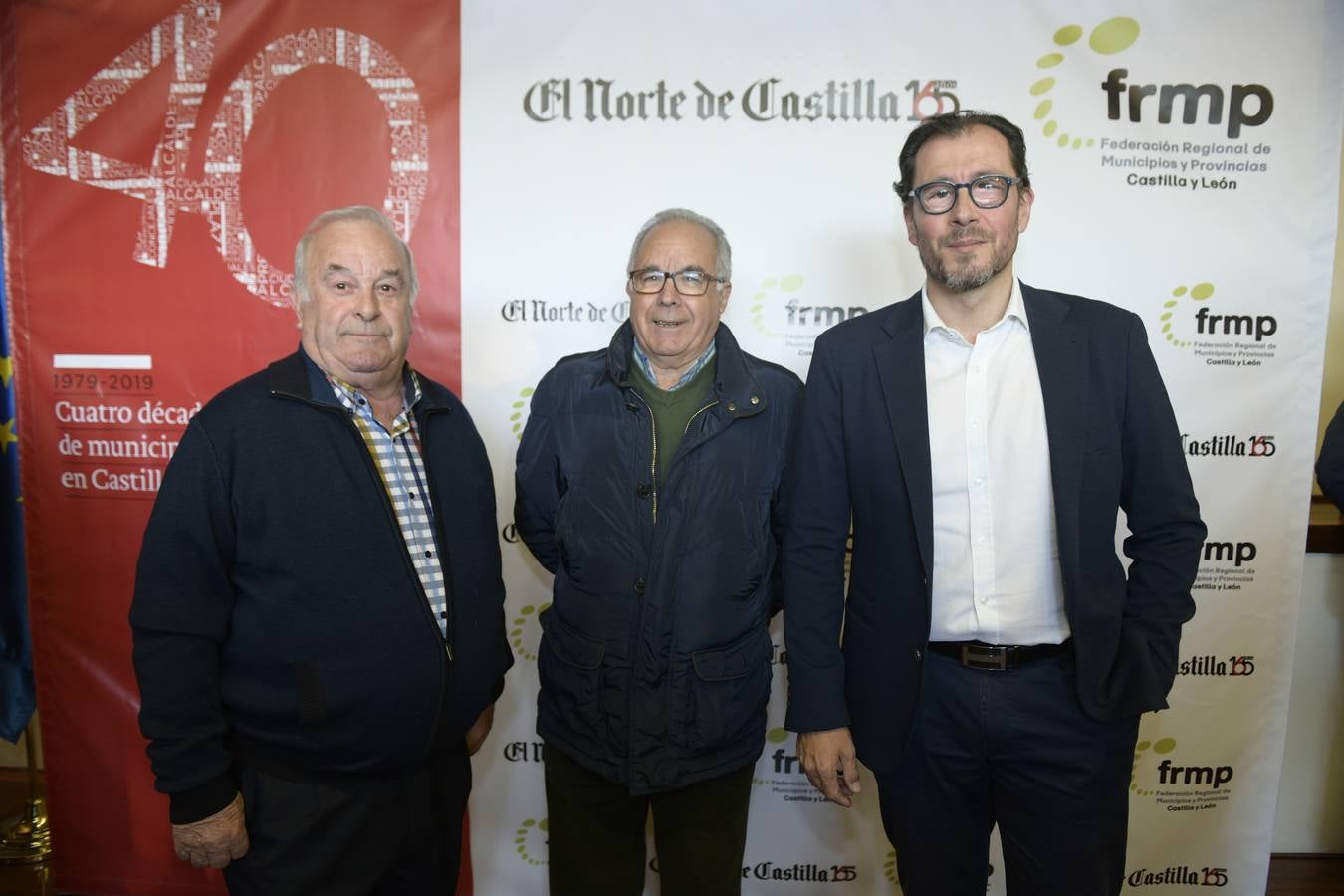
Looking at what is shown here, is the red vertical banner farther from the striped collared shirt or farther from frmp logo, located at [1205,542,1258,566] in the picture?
frmp logo, located at [1205,542,1258,566]

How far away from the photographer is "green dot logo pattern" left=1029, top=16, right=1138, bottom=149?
2107 mm

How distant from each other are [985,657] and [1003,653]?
0.03 metres

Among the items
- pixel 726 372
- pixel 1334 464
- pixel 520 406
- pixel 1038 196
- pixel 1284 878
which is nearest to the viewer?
pixel 726 372

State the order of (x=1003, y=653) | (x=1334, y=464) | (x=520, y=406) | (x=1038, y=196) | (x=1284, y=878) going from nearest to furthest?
(x=1003, y=653) → (x=1334, y=464) → (x=1038, y=196) → (x=520, y=406) → (x=1284, y=878)

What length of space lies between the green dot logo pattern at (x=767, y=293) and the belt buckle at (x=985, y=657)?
3.72 ft

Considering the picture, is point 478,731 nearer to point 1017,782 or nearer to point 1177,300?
point 1017,782

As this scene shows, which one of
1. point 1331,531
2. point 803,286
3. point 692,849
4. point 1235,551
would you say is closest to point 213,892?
point 692,849

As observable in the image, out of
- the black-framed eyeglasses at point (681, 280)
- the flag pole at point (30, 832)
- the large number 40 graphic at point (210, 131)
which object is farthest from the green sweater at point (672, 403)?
the flag pole at point (30, 832)

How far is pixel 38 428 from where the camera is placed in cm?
237

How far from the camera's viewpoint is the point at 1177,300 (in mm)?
2184

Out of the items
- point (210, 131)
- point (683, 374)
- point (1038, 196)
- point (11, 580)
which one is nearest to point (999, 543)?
point (683, 374)

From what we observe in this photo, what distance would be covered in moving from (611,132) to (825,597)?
1.51 metres

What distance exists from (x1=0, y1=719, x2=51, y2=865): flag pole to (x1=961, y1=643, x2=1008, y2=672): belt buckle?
9.45 ft

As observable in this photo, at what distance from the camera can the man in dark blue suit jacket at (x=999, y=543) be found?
1.34 metres
